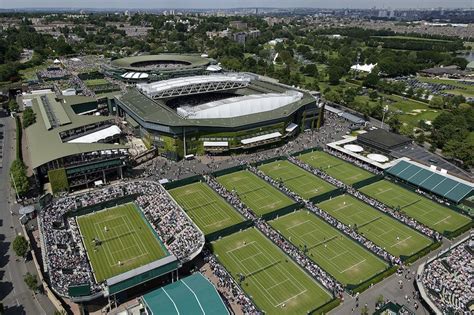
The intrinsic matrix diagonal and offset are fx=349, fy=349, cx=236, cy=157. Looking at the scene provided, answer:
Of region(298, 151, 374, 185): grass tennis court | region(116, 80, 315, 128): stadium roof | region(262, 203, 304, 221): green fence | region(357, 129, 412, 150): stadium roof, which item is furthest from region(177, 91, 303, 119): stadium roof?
region(262, 203, 304, 221): green fence

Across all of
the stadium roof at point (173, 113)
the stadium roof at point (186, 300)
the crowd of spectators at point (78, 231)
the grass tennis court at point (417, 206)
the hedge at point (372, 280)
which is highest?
the stadium roof at point (173, 113)

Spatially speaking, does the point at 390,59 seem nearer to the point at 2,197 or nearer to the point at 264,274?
the point at 264,274

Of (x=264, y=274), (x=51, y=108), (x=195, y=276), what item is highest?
(x=51, y=108)

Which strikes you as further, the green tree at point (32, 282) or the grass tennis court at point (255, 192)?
the grass tennis court at point (255, 192)

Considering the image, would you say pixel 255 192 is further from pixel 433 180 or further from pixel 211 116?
pixel 433 180

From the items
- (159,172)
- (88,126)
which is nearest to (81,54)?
(88,126)

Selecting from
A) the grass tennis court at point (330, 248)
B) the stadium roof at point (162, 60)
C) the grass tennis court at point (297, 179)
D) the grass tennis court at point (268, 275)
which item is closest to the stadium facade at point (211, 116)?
the grass tennis court at point (297, 179)

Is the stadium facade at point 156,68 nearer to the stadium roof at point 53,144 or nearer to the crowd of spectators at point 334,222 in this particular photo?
the stadium roof at point 53,144
